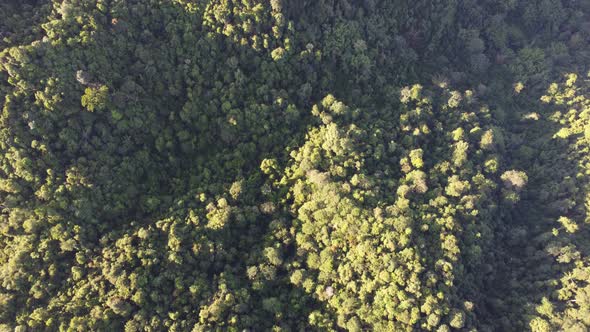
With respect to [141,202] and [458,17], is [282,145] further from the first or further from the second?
[458,17]

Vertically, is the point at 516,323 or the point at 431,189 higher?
the point at 431,189

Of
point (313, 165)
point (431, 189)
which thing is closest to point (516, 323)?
point (431, 189)

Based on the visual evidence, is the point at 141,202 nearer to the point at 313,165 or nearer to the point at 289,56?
the point at 313,165

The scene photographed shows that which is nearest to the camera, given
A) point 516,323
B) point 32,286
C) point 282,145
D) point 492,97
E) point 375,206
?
point 32,286

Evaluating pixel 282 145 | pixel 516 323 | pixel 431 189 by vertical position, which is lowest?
pixel 516 323

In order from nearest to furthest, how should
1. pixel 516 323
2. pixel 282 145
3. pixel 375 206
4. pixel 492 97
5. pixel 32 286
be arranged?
pixel 32 286, pixel 516 323, pixel 375 206, pixel 282 145, pixel 492 97

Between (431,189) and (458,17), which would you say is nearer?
(431,189)

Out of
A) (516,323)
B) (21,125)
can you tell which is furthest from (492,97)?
(21,125)
